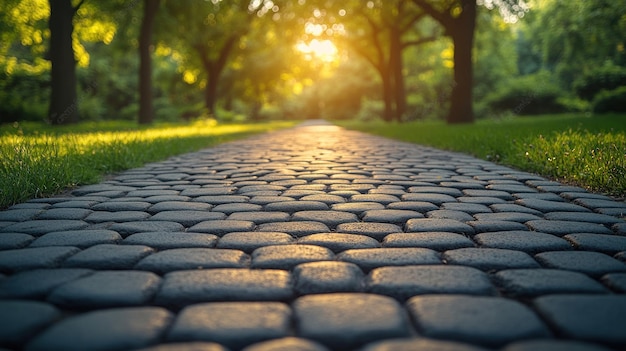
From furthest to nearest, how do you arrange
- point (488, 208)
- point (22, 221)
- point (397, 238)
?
point (488, 208)
point (22, 221)
point (397, 238)

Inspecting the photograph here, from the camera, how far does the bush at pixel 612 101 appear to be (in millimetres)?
20156

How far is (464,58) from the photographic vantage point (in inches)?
651

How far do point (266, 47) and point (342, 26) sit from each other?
21.5 ft

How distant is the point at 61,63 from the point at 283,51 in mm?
23620

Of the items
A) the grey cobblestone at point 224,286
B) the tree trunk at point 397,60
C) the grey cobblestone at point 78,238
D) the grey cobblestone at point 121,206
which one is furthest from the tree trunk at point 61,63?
the grey cobblestone at point 224,286

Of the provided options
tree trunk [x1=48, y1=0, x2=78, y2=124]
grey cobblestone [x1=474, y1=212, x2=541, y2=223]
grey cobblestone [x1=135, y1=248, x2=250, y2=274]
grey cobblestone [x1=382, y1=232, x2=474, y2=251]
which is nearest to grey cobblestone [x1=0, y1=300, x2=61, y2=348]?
grey cobblestone [x1=135, y1=248, x2=250, y2=274]

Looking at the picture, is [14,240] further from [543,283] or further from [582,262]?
[582,262]

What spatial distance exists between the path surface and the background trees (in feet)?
46.5

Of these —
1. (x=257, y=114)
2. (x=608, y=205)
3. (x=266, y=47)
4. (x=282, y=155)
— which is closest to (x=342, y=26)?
(x=266, y=47)

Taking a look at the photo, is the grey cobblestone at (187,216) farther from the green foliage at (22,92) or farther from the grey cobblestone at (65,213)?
the green foliage at (22,92)

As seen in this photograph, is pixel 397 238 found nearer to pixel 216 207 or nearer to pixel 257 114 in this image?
pixel 216 207

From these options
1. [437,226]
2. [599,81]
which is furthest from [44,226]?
[599,81]

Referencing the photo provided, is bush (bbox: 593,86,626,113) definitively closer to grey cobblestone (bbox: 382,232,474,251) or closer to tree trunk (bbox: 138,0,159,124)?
tree trunk (bbox: 138,0,159,124)

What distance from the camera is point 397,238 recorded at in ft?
8.68
